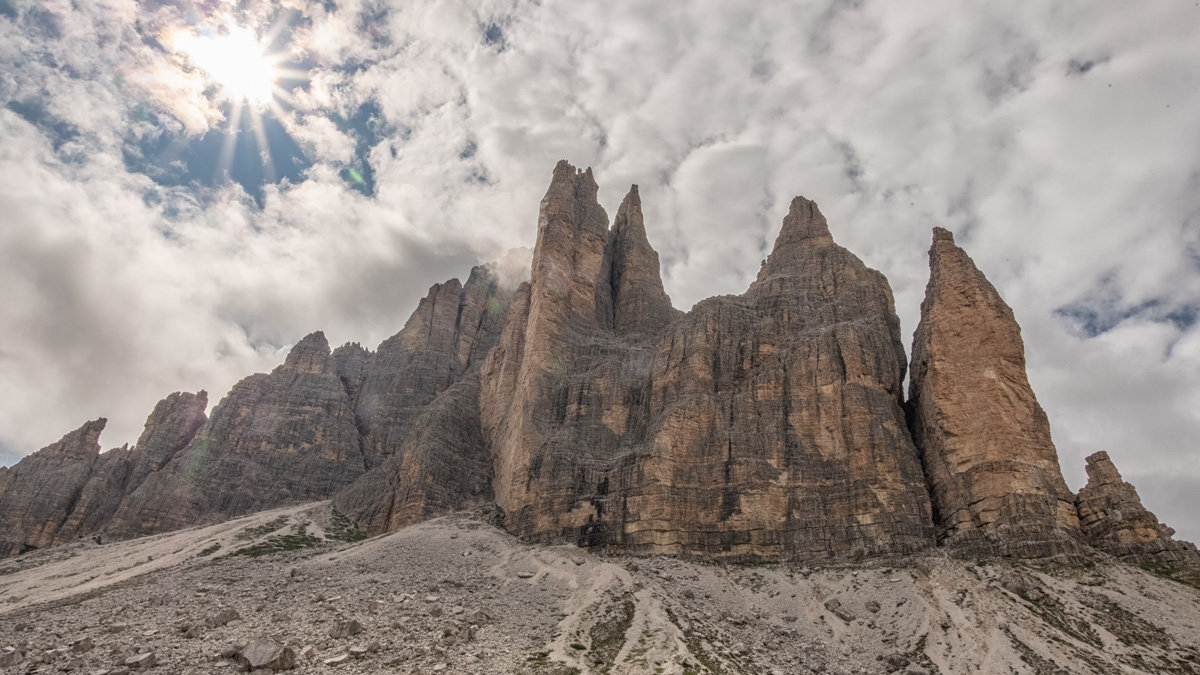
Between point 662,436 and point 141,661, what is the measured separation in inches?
2150

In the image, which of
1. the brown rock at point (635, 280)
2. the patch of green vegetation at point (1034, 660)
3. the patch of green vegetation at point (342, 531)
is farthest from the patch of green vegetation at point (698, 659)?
the brown rock at point (635, 280)

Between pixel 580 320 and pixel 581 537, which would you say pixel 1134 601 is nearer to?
pixel 581 537

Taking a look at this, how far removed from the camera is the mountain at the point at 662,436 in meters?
66.8

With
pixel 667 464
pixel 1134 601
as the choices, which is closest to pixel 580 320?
pixel 667 464

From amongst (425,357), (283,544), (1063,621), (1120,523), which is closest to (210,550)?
(283,544)

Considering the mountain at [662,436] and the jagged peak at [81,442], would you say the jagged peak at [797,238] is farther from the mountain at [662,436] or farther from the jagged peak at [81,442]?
the jagged peak at [81,442]

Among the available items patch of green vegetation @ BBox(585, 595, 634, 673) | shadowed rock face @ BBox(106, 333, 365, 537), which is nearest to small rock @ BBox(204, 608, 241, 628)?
patch of green vegetation @ BBox(585, 595, 634, 673)

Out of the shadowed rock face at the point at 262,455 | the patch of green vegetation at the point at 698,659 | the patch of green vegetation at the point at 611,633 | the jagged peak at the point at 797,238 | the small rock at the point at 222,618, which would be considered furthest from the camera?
the shadowed rock face at the point at 262,455

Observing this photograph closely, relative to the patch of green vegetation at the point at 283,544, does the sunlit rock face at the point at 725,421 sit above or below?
above

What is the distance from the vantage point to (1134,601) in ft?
168

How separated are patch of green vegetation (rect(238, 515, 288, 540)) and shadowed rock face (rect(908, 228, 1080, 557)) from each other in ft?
276

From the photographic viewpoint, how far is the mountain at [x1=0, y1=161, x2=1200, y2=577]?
66.8m

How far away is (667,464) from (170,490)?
296ft

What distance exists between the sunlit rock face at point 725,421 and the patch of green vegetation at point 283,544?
1051 inches
